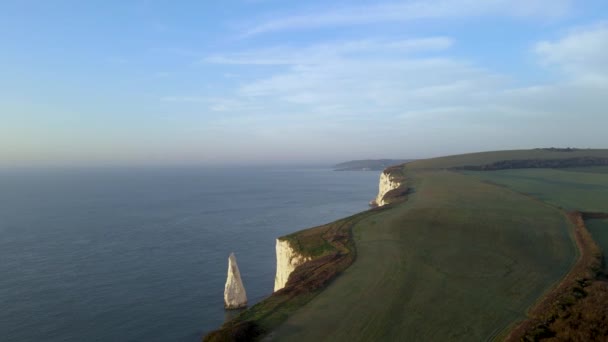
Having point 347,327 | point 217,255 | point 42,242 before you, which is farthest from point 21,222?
point 347,327

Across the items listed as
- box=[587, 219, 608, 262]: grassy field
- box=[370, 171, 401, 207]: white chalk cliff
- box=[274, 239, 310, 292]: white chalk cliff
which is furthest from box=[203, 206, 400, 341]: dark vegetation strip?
box=[370, 171, 401, 207]: white chalk cliff

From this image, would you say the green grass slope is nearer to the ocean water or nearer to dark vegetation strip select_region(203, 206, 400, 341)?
the ocean water

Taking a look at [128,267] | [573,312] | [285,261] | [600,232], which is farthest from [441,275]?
[128,267]

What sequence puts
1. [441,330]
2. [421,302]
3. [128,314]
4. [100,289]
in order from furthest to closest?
[100,289], [128,314], [421,302], [441,330]

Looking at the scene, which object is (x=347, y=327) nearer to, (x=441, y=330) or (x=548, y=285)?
(x=441, y=330)

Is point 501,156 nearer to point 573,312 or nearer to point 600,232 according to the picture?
point 600,232

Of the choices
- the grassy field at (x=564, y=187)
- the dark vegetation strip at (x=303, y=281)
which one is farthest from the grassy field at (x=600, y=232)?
the dark vegetation strip at (x=303, y=281)
